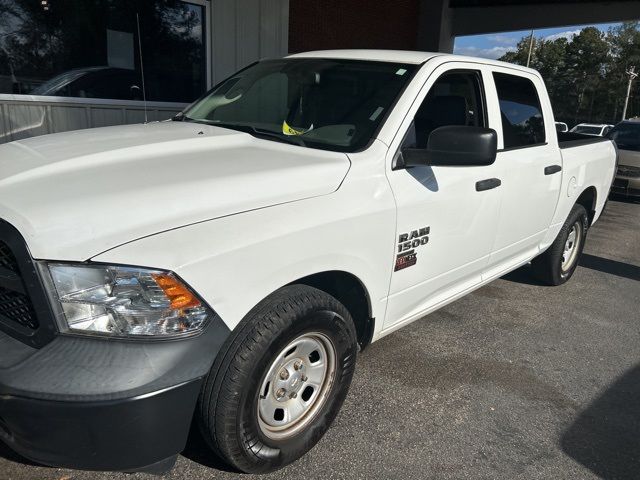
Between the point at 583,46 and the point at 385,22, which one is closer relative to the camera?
the point at 385,22

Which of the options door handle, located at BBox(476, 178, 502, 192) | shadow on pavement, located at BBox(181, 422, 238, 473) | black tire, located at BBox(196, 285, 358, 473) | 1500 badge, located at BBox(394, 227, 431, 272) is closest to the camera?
black tire, located at BBox(196, 285, 358, 473)

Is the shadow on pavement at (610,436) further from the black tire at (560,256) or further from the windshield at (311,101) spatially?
the windshield at (311,101)

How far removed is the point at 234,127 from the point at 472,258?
5.56ft

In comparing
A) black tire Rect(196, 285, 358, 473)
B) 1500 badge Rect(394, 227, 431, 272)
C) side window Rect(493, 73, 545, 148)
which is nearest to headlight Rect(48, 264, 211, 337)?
black tire Rect(196, 285, 358, 473)

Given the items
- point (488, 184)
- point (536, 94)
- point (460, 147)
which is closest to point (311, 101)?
point (460, 147)

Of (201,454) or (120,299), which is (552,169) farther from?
(120,299)

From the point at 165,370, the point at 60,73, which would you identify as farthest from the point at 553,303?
the point at 60,73

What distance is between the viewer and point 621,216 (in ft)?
30.8

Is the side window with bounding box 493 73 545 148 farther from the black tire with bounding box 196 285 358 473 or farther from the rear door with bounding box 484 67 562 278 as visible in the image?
the black tire with bounding box 196 285 358 473

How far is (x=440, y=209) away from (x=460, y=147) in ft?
1.44

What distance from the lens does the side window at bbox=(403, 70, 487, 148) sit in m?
3.18

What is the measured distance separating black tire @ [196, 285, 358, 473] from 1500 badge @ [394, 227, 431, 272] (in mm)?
471

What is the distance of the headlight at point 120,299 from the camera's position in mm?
1832

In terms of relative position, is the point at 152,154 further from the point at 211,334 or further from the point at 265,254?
the point at 211,334
